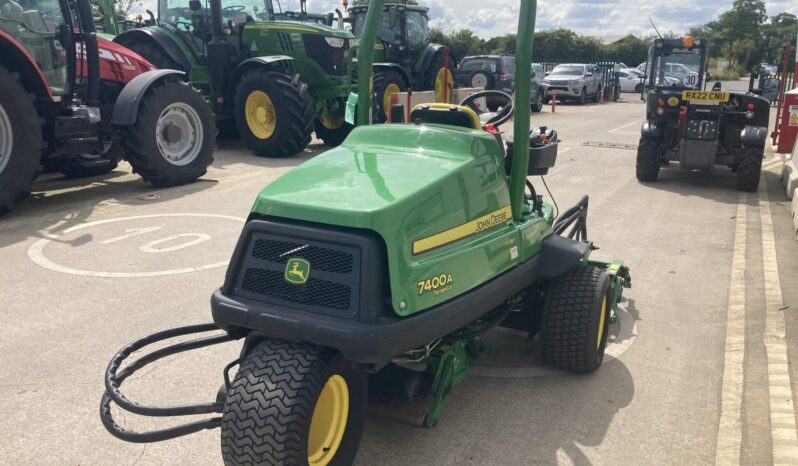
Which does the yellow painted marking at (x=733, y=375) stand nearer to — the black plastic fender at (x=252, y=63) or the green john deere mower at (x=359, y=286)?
the green john deere mower at (x=359, y=286)

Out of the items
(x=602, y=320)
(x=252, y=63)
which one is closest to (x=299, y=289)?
(x=602, y=320)

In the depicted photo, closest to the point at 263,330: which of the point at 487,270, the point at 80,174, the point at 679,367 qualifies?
the point at 487,270

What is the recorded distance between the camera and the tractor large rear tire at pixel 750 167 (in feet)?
29.5

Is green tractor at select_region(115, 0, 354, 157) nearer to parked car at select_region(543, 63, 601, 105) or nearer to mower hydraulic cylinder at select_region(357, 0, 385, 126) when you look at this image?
mower hydraulic cylinder at select_region(357, 0, 385, 126)

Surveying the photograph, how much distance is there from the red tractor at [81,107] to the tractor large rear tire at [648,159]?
239 inches

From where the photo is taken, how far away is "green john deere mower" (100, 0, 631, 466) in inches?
97.2

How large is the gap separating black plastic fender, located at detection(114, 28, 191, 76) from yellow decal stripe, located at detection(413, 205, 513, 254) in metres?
9.51

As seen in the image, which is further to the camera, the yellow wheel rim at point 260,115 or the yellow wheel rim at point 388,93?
the yellow wheel rim at point 388,93

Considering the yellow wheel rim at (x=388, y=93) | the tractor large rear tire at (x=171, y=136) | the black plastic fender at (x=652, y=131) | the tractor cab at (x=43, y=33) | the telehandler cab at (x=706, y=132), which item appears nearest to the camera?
the tractor cab at (x=43, y=33)

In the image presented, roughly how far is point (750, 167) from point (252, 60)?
764 centimetres

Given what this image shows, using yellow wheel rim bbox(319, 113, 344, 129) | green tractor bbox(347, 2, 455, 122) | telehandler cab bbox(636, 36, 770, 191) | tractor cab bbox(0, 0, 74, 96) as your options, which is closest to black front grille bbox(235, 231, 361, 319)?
tractor cab bbox(0, 0, 74, 96)

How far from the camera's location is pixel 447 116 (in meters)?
3.69

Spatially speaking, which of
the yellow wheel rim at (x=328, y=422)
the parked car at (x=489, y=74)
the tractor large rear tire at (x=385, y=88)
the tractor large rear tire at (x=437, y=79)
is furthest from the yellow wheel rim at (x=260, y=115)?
the parked car at (x=489, y=74)

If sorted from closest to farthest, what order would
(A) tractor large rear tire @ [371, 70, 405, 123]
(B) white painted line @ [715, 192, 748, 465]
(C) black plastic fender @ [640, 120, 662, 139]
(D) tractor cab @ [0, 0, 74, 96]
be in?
(B) white painted line @ [715, 192, 748, 465] < (D) tractor cab @ [0, 0, 74, 96] < (C) black plastic fender @ [640, 120, 662, 139] < (A) tractor large rear tire @ [371, 70, 405, 123]
